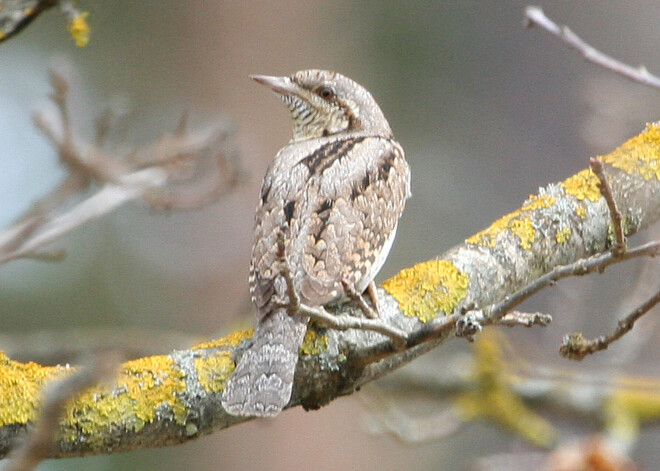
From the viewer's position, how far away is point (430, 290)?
10.6 ft

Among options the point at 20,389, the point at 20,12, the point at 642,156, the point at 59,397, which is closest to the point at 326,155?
the point at 642,156

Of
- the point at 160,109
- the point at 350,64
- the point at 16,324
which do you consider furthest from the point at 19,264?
the point at 350,64

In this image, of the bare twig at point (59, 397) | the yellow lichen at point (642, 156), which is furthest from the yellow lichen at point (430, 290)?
the bare twig at point (59, 397)

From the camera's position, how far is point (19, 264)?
9500mm

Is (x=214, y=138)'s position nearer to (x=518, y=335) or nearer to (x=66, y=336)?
(x=66, y=336)

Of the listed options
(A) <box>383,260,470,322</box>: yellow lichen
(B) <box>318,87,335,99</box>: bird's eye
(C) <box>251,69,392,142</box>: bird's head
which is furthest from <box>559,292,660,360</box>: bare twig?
(B) <box>318,87,335,99</box>: bird's eye

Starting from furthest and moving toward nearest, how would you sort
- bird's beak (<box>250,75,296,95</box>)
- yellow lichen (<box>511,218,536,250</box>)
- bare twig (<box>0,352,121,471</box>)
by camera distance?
bird's beak (<box>250,75,296,95</box>), yellow lichen (<box>511,218,536,250</box>), bare twig (<box>0,352,121,471</box>)

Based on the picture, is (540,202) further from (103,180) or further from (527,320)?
(103,180)

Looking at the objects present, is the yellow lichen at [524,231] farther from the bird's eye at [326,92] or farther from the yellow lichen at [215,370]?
the bird's eye at [326,92]

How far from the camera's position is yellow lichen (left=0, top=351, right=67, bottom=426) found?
2.54 meters

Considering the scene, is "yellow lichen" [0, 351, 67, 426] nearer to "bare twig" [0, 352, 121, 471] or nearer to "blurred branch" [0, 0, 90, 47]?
"blurred branch" [0, 0, 90, 47]

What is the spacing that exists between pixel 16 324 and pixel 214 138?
5.81 meters

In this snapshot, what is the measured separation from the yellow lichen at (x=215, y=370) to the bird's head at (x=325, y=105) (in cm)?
185

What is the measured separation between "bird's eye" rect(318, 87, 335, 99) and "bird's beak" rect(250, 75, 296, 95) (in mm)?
134
